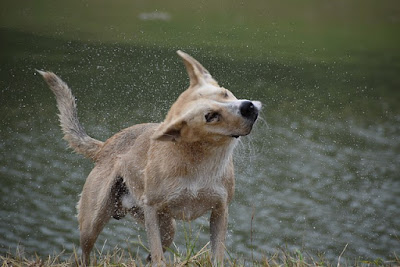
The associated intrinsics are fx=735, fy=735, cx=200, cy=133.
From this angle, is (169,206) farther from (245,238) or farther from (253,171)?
(253,171)

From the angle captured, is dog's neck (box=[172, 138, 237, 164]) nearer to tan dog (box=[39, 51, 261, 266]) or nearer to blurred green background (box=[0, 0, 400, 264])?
tan dog (box=[39, 51, 261, 266])

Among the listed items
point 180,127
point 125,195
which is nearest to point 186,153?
point 180,127

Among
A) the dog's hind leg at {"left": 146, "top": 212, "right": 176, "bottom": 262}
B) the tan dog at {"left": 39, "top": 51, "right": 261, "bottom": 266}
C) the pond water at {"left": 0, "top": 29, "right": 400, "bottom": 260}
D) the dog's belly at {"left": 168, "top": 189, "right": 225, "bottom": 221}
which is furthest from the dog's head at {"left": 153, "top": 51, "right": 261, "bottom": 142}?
the dog's hind leg at {"left": 146, "top": 212, "right": 176, "bottom": 262}

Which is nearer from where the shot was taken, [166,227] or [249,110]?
[249,110]

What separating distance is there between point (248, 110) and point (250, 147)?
0.71 meters

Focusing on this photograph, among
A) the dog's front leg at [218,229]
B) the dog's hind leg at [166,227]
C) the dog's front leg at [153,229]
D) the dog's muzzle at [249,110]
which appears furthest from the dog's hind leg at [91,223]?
the dog's muzzle at [249,110]

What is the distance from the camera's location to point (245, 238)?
977 centimetres

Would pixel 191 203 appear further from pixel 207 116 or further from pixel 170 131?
pixel 207 116

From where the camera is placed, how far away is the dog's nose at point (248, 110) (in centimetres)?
469

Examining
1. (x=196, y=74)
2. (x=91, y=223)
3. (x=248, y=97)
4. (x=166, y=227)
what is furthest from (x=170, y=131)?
(x=248, y=97)

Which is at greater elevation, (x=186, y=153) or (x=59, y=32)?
(x=186, y=153)

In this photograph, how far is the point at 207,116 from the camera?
4.77 meters

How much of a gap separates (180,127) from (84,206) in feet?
5.50

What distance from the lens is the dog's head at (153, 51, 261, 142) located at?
4719 mm
